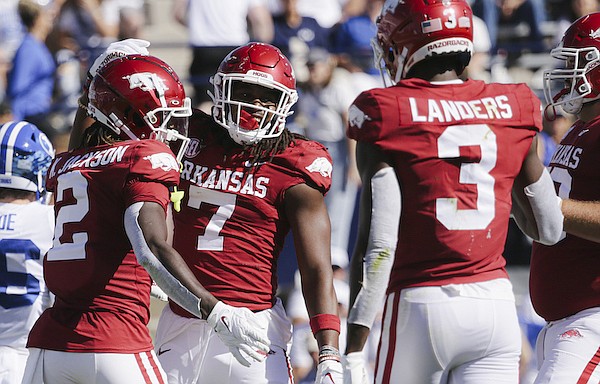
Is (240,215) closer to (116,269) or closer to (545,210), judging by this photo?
(116,269)

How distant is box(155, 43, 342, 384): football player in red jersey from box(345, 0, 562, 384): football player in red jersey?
431mm

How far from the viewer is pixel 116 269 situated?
3.57 m


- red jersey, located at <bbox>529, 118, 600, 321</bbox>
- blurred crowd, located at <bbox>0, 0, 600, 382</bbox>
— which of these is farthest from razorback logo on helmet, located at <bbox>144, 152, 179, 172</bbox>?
blurred crowd, located at <bbox>0, 0, 600, 382</bbox>

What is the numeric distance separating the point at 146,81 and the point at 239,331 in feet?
3.34

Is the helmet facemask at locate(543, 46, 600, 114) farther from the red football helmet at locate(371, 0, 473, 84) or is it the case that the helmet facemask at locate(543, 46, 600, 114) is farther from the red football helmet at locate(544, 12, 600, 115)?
the red football helmet at locate(371, 0, 473, 84)

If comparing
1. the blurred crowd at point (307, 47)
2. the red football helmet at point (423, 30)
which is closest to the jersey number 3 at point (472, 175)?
the red football helmet at point (423, 30)

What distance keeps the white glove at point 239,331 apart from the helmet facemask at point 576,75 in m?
1.70

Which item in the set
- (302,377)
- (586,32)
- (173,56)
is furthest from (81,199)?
(173,56)

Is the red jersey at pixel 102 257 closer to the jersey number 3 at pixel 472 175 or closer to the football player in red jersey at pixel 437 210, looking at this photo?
the football player in red jersey at pixel 437 210

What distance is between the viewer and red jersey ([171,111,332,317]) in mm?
3975

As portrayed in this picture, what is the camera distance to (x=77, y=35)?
9750 millimetres

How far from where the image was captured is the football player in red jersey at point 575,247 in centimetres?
387

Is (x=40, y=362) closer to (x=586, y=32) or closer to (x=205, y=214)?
(x=205, y=214)

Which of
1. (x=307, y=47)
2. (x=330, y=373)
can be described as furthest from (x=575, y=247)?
(x=307, y=47)
